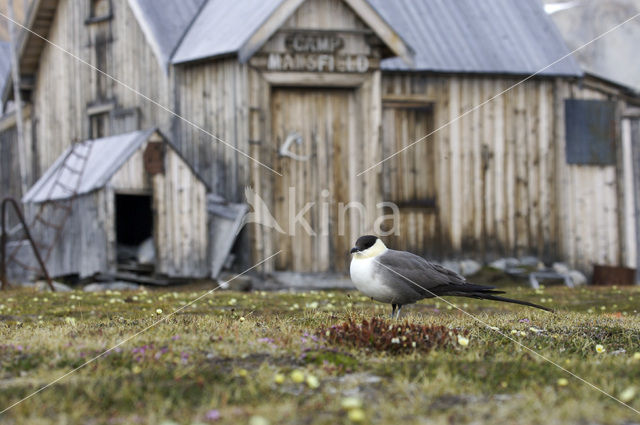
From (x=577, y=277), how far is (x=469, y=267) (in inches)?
104

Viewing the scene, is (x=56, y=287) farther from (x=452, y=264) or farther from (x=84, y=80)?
(x=452, y=264)

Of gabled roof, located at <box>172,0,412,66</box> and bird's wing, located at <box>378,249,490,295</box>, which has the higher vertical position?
gabled roof, located at <box>172,0,412,66</box>

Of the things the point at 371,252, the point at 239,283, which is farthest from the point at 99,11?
the point at 371,252

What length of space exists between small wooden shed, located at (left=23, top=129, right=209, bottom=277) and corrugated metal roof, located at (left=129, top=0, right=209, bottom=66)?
262 centimetres

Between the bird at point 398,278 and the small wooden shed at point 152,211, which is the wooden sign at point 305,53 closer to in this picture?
the small wooden shed at point 152,211

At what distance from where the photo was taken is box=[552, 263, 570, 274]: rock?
19812mm

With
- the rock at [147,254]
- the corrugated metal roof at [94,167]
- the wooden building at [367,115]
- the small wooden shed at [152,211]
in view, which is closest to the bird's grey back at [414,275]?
the wooden building at [367,115]

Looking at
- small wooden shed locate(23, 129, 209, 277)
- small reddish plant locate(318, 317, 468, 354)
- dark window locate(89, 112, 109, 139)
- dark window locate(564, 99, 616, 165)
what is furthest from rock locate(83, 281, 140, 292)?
dark window locate(564, 99, 616, 165)

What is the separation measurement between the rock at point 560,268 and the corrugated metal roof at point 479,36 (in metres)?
4.48

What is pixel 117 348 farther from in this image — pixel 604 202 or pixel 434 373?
pixel 604 202

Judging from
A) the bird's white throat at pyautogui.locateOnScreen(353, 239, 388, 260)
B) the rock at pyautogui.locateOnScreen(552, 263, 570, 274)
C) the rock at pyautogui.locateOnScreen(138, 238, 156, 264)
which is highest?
the bird's white throat at pyautogui.locateOnScreen(353, 239, 388, 260)

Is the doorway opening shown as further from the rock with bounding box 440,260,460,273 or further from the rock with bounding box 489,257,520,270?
the rock with bounding box 489,257,520,270

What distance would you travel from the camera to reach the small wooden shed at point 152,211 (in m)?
16.8

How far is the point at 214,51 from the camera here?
17.8 m
